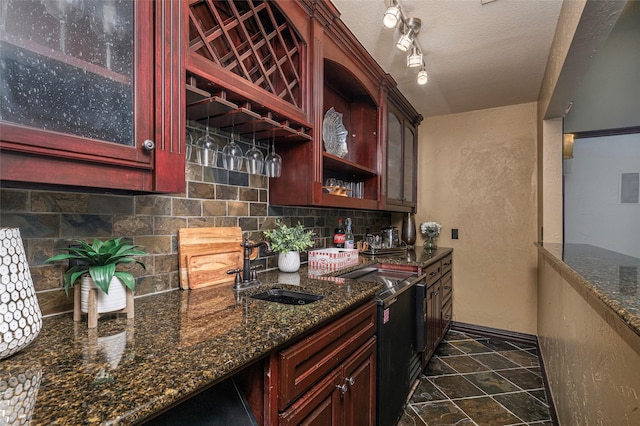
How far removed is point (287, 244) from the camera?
1.87 meters

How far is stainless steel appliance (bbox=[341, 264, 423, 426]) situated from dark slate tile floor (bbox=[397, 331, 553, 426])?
19 cm

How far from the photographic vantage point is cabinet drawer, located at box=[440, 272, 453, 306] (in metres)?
3.15

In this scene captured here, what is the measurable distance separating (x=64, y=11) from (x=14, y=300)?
712 mm

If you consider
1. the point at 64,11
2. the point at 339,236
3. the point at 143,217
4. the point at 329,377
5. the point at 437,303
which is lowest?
the point at 437,303

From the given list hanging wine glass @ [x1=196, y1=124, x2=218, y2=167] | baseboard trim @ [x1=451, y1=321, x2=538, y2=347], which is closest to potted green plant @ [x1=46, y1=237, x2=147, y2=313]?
hanging wine glass @ [x1=196, y1=124, x2=218, y2=167]

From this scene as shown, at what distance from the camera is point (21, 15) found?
0.71 meters

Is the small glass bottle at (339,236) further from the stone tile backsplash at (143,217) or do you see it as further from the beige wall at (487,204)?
the beige wall at (487,204)

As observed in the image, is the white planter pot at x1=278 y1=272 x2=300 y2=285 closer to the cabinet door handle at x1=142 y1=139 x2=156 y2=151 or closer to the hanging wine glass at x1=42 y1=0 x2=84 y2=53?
the cabinet door handle at x1=142 y1=139 x2=156 y2=151

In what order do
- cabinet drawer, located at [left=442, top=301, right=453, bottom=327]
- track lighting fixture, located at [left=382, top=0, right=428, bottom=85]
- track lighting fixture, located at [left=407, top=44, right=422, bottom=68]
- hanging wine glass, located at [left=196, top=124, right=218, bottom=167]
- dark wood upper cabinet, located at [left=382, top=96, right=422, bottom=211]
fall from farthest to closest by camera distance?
1. cabinet drawer, located at [left=442, top=301, right=453, bottom=327]
2. dark wood upper cabinet, located at [left=382, top=96, right=422, bottom=211]
3. track lighting fixture, located at [left=407, top=44, right=422, bottom=68]
4. track lighting fixture, located at [left=382, top=0, right=428, bottom=85]
5. hanging wine glass, located at [left=196, top=124, right=218, bottom=167]

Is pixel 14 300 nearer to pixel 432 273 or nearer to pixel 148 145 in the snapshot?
pixel 148 145

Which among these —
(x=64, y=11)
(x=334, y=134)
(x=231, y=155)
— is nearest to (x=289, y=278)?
(x=231, y=155)

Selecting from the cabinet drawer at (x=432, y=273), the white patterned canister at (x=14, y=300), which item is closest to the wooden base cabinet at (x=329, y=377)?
the white patterned canister at (x=14, y=300)

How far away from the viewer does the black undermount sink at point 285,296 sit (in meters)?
1.44

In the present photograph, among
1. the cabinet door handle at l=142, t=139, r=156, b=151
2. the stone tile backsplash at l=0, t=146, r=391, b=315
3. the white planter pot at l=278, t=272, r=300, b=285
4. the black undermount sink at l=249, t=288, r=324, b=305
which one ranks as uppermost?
the cabinet door handle at l=142, t=139, r=156, b=151
